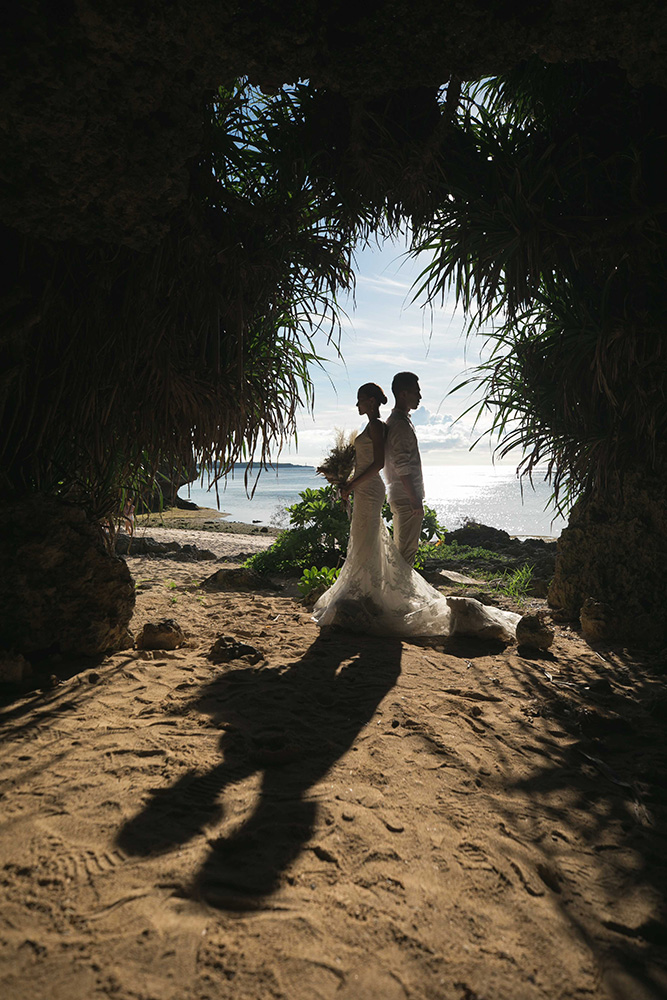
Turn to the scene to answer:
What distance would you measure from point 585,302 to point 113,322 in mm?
3528

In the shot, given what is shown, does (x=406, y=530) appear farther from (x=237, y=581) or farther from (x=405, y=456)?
(x=237, y=581)

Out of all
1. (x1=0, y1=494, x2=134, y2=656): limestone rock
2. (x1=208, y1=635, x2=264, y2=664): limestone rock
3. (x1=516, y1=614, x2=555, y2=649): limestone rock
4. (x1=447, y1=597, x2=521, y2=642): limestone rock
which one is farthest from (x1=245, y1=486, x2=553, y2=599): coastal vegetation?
(x1=0, y1=494, x2=134, y2=656): limestone rock

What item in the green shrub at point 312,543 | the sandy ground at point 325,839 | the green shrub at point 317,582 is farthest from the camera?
the green shrub at point 312,543

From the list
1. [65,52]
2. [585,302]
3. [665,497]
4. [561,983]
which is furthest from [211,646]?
[585,302]

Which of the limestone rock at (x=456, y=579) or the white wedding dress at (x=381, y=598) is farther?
the limestone rock at (x=456, y=579)

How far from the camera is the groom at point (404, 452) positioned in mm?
4375

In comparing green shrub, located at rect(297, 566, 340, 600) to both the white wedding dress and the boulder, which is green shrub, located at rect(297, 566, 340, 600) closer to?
the white wedding dress

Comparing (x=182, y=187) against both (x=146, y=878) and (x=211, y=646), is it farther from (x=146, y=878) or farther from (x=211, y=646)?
(x=146, y=878)

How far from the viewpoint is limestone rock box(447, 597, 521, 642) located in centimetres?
403

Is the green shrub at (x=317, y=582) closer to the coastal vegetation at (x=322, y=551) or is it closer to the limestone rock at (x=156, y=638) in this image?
the coastal vegetation at (x=322, y=551)

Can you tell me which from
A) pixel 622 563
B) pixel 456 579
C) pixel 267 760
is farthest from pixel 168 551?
pixel 267 760

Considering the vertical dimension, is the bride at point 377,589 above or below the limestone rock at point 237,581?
above

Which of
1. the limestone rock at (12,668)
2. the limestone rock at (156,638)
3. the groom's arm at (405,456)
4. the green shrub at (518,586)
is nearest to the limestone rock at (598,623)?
the green shrub at (518,586)

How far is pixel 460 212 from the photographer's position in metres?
4.06
